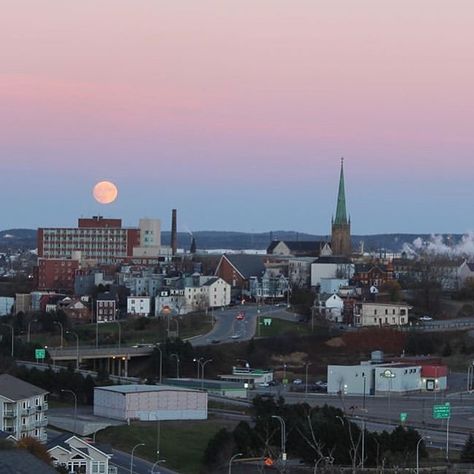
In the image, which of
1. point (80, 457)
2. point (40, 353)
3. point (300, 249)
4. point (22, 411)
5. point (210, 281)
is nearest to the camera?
point (80, 457)

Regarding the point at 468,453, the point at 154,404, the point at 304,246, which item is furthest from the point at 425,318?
the point at 468,453

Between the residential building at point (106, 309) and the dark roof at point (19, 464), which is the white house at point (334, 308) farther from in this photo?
the dark roof at point (19, 464)

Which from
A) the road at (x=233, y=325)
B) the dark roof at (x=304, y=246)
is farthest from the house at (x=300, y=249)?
the road at (x=233, y=325)

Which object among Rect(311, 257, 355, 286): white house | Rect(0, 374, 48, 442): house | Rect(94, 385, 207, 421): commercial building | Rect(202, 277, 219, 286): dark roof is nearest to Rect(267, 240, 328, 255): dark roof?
Rect(311, 257, 355, 286): white house

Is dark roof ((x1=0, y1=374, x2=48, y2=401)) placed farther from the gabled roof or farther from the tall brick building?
the tall brick building

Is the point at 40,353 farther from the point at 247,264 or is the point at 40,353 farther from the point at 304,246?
the point at 304,246

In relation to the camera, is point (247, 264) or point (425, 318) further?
point (247, 264)
